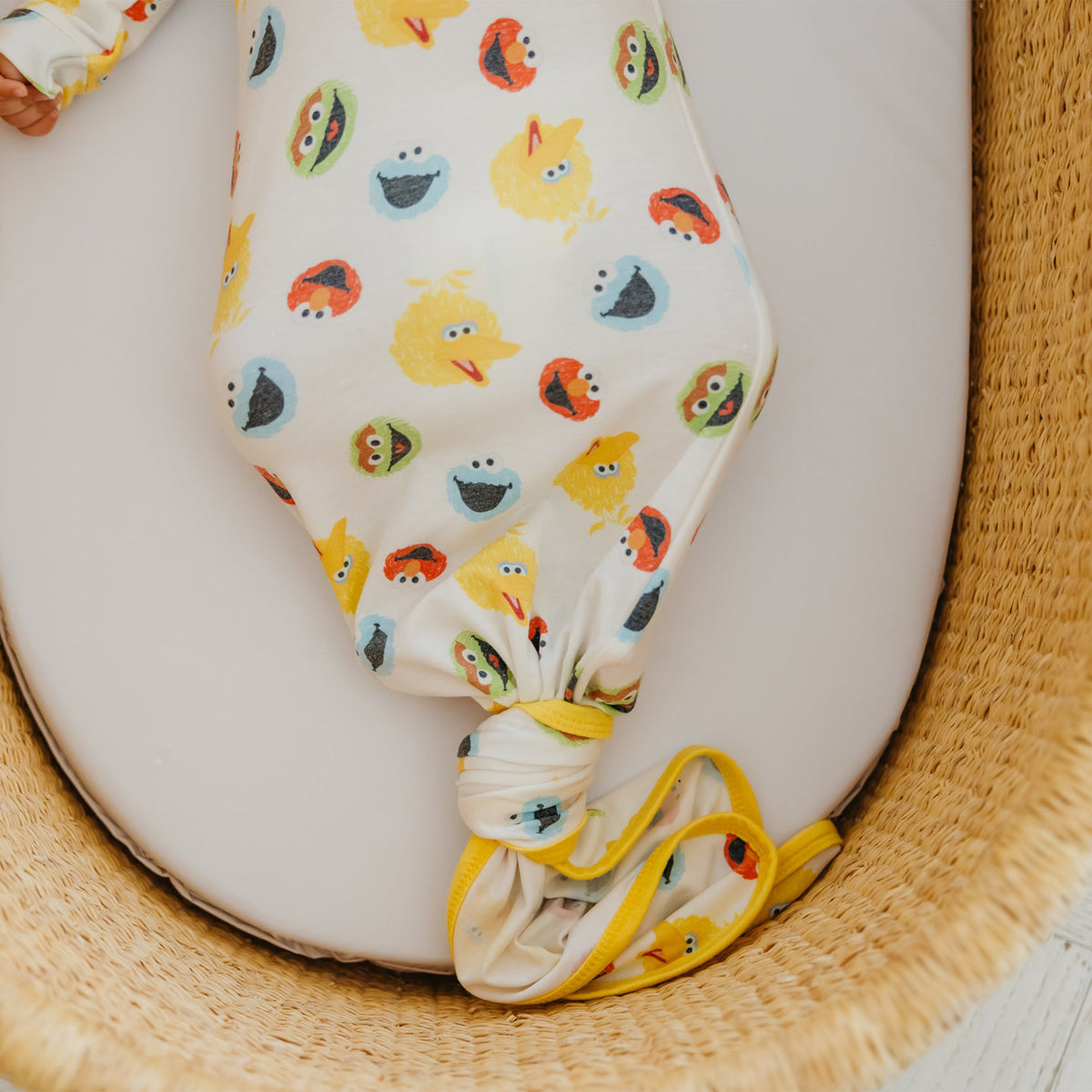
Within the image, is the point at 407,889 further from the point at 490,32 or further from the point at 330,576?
the point at 490,32

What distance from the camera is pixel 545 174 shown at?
2.34 feet

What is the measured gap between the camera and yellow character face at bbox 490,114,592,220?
71 centimetres

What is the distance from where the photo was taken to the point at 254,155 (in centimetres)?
78

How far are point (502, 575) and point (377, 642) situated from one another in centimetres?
11

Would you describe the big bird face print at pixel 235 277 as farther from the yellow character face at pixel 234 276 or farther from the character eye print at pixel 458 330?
the character eye print at pixel 458 330

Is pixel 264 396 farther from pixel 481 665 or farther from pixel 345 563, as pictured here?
pixel 481 665

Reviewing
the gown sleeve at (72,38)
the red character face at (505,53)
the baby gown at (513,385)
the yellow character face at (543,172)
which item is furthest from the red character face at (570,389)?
the gown sleeve at (72,38)

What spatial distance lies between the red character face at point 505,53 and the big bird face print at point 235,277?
213 millimetres

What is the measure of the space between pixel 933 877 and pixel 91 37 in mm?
953

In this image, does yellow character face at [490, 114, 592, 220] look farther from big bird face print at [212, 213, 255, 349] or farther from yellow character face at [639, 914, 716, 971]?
yellow character face at [639, 914, 716, 971]

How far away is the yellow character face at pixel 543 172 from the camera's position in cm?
→ 71

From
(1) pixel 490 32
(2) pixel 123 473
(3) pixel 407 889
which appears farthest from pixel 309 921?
(1) pixel 490 32

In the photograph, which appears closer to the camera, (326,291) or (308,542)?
(326,291)

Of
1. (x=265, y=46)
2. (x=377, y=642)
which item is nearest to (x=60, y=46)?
(x=265, y=46)
